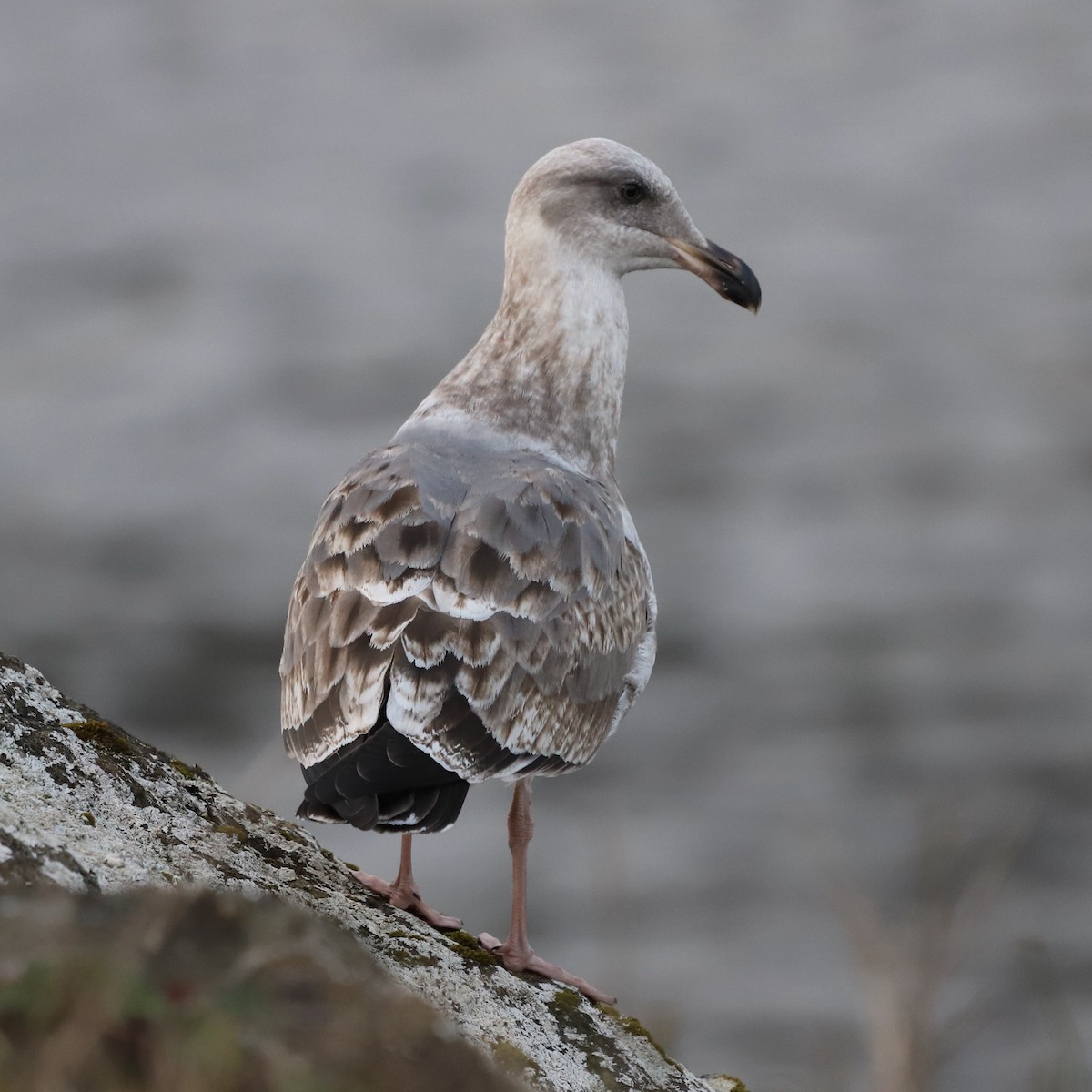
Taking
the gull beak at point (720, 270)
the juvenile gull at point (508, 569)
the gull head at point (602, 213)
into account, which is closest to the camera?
the juvenile gull at point (508, 569)

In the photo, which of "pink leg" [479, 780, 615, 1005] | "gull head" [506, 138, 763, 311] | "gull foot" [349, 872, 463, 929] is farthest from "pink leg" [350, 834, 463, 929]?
"gull head" [506, 138, 763, 311]

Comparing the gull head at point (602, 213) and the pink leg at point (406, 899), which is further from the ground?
the gull head at point (602, 213)

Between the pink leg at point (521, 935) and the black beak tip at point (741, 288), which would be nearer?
the pink leg at point (521, 935)

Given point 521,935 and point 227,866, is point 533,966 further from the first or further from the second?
point 227,866

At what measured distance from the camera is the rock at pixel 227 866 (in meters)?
3.92

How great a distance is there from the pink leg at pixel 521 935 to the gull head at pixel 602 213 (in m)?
2.49

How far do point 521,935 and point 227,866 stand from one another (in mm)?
1405

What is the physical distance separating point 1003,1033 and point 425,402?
29.8 ft

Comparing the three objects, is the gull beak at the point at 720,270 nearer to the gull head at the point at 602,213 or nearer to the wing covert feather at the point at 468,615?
the gull head at the point at 602,213

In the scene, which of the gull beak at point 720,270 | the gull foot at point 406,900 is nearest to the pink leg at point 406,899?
the gull foot at point 406,900

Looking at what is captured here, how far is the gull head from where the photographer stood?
24.8 ft

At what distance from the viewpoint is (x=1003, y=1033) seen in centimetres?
1394

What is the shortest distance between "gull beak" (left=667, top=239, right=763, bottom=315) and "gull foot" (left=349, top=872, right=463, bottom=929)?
134 inches

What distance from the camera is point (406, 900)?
5.39 metres
